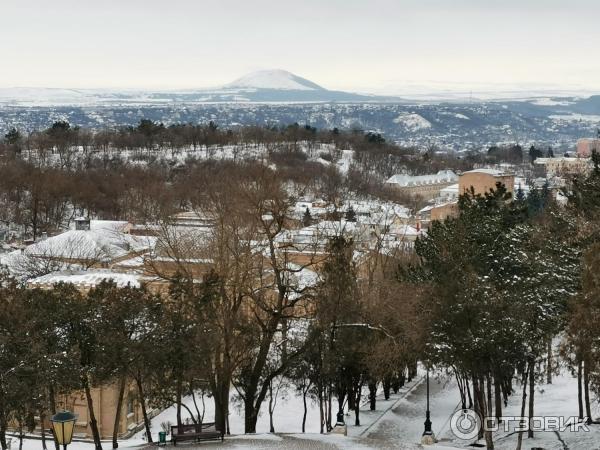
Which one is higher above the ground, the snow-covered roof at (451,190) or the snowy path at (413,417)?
the snowy path at (413,417)

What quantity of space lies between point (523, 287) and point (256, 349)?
6.59 m

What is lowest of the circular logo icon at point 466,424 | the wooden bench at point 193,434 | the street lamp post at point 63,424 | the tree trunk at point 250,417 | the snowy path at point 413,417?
the snowy path at point 413,417

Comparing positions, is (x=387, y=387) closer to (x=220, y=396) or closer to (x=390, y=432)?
(x=390, y=432)

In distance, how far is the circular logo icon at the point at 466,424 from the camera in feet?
60.2

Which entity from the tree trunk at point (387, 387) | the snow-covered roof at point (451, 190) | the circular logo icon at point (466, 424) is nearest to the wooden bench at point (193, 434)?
the circular logo icon at point (466, 424)

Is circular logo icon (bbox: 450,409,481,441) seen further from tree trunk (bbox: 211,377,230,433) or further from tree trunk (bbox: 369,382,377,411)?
tree trunk (bbox: 211,377,230,433)

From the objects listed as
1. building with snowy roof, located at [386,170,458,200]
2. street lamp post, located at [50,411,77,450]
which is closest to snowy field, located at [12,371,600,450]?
street lamp post, located at [50,411,77,450]

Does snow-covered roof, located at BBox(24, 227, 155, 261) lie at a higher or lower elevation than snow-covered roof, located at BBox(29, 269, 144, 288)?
lower

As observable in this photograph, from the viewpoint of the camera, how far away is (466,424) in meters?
19.0

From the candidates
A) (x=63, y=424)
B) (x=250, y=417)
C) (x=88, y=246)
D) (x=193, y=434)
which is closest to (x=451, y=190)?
(x=88, y=246)

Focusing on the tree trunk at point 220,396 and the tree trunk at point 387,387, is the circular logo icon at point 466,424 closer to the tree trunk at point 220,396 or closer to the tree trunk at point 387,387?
the tree trunk at point 387,387

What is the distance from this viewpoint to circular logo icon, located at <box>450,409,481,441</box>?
60.2 feet

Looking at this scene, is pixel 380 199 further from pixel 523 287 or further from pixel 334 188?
pixel 523 287

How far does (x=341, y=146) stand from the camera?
348 ft
